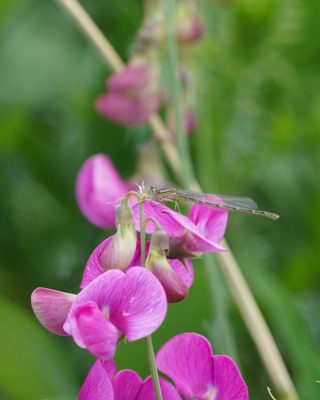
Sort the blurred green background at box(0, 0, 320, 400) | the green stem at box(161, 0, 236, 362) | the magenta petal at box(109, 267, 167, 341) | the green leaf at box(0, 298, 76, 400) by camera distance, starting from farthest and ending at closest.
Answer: the blurred green background at box(0, 0, 320, 400) → the green stem at box(161, 0, 236, 362) → the green leaf at box(0, 298, 76, 400) → the magenta petal at box(109, 267, 167, 341)

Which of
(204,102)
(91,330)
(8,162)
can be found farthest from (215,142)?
(91,330)

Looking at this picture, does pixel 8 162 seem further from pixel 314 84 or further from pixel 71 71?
→ pixel 314 84

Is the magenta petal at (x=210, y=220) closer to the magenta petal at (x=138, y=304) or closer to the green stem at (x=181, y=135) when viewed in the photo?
the magenta petal at (x=138, y=304)

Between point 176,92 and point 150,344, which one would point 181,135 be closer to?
point 176,92

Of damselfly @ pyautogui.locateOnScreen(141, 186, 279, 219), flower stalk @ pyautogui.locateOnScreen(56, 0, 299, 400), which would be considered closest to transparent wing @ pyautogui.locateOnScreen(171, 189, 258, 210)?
damselfly @ pyautogui.locateOnScreen(141, 186, 279, 219)

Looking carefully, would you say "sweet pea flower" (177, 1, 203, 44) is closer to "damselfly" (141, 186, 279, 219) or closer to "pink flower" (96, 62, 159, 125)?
"pink flower" (96, 62, 159, 125)

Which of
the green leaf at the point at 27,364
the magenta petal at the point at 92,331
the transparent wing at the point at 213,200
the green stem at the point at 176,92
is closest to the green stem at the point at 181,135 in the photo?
the green stem at the point at 176,92
